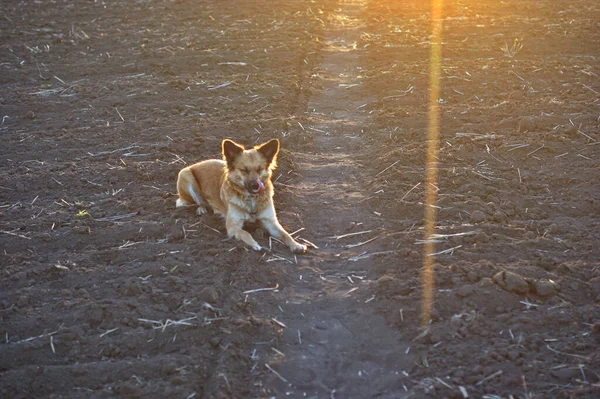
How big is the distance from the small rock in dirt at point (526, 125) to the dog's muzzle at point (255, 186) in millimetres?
3936

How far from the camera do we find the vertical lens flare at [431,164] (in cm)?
552

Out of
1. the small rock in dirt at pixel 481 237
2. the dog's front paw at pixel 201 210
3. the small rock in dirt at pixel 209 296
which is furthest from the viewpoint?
the dog's front paw at pixel 201 210

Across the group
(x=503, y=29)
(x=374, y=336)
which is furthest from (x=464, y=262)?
(x=503, y=29)

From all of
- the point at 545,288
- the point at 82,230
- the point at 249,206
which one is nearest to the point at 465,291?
the point at 545,288

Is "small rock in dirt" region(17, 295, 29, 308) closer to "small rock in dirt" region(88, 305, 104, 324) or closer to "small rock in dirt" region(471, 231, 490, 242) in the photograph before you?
"small rock in dirt" region(88, 305, 104, 324)

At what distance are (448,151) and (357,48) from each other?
5.26 metres

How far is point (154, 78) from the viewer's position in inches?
460

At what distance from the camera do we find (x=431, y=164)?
8078 millimetres

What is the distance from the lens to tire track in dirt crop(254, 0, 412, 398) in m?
4.67

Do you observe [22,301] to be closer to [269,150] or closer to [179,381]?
[179,381]

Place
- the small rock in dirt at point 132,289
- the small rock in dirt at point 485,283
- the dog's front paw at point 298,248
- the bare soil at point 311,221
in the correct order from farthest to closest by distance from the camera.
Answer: the dog's front paw at point 298,248, the small rock in dirt at point 132,289, the small rock in dirt at point 485,283, the bare soil at point 311,221

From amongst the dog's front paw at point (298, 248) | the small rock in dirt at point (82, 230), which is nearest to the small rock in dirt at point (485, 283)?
the dog's front paw at point (298, 248)

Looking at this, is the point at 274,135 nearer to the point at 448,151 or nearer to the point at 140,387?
the point at 448,151

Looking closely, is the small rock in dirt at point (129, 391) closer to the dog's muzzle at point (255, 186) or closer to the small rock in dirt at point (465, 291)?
the small rock in dirt at point (465, 291)
